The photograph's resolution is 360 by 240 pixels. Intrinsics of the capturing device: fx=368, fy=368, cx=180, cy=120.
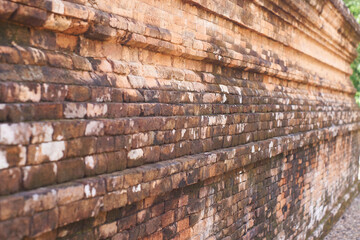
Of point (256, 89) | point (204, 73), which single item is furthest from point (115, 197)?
point (256, 89)

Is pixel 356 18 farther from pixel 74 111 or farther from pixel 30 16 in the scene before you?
pixel 30 16

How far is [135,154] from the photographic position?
2914mm

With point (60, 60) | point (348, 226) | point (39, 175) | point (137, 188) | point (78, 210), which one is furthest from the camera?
point (348, 226)

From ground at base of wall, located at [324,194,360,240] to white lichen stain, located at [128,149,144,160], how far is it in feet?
23.6

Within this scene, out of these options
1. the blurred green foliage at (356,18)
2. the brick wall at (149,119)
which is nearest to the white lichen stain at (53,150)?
the brick wall at (149,119)

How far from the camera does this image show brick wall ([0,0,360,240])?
7.13 ft

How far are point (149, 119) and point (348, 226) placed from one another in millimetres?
8431

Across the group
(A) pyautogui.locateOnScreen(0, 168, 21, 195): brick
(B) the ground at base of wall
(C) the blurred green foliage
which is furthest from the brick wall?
(C) the blurred green foliage

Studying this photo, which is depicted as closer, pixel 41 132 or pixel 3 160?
pixel 3 160

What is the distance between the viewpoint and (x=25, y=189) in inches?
82.7

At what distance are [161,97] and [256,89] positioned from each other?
2308 millimetres

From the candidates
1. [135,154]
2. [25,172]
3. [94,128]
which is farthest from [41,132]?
[135,154]

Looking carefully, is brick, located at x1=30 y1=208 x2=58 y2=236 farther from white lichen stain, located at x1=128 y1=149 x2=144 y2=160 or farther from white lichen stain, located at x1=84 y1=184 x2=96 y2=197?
white lichen stain, located at x1=128 y1=149 x2=144 y2=160

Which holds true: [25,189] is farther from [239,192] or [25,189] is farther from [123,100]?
[239,192]
